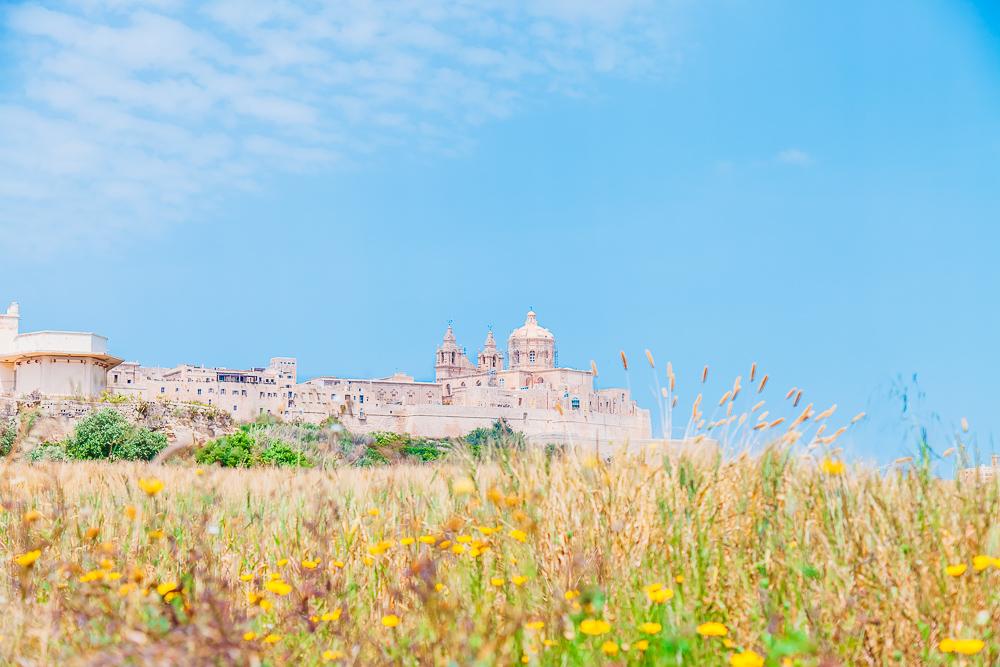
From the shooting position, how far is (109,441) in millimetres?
20203

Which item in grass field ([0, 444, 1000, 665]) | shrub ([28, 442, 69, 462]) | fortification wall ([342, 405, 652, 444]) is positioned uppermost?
fortification wall ([342, 405, 652, 444])

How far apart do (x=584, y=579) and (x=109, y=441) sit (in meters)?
19.1

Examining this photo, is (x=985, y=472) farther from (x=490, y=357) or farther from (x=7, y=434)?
(x=490, y=357)

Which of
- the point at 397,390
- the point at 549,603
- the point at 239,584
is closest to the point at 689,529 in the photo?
the point at 549,603

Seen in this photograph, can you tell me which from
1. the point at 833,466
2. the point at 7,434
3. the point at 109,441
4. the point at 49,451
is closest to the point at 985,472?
the point at 833,466

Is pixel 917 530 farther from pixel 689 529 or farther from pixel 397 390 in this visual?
pixel 397 390

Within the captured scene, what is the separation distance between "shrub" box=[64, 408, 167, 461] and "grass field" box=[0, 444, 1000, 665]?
16816mm

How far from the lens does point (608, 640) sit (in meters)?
2.57

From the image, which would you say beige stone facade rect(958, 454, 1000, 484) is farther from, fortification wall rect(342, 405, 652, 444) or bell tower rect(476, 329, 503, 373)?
bell tower rect(476, 329, 503, 373)

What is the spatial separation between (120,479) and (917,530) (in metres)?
4.75

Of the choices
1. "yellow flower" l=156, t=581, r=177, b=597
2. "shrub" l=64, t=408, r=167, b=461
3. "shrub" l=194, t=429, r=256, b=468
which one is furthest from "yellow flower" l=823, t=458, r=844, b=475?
"shrub" l=64, t=408, r=167, b=461

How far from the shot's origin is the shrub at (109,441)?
1986cm

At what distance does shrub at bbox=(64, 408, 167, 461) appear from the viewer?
782 inches

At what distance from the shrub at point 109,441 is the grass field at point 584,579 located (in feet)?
55.2
